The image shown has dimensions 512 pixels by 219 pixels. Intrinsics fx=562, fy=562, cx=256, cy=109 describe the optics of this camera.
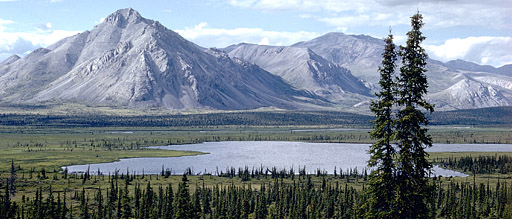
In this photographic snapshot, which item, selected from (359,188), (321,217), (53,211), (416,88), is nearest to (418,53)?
(416,88)

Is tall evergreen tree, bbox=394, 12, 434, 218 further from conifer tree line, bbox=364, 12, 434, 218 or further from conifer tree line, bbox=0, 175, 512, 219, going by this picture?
conifer tree line, bbox=0, 175, 512, 219

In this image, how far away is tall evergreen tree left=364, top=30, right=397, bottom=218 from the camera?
32906mm

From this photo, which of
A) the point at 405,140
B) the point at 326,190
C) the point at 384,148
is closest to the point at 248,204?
the point at 326,190

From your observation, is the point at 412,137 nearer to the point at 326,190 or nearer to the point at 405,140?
the point at 405,140

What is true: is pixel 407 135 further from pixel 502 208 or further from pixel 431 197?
pixel 502 208

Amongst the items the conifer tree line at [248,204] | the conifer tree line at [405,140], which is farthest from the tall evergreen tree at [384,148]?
the conifer tree line at [248,204]

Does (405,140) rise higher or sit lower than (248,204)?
higher

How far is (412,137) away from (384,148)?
1800mm

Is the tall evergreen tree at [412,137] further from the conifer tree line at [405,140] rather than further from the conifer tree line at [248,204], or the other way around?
the conifer tree line at [248,204]

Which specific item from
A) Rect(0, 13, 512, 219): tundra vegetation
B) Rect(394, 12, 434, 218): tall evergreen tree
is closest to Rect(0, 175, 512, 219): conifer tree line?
Rect(0, 13, 512, 219): tundra vegetation

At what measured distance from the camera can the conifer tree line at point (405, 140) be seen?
32031mm

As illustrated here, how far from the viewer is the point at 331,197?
4823 inches

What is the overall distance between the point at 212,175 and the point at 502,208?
90.5 metres

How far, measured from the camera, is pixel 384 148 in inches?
1308
